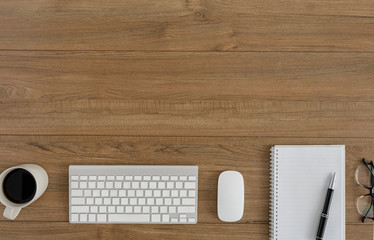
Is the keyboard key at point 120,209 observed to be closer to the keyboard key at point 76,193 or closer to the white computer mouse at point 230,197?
the keyboard key at point 76,193

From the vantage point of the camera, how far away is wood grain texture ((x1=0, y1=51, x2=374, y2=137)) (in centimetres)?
96

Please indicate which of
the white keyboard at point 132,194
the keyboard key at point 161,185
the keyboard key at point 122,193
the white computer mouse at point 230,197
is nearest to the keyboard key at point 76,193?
the white keyboard at point 132,194

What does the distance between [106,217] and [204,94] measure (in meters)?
0.43

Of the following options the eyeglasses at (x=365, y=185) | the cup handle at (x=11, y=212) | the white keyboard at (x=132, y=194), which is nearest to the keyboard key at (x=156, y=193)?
the white keyboard at (x=132, y=194)

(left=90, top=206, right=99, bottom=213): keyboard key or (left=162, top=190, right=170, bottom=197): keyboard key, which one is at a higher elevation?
(left=162, top=190, right=170, bottom=197): keyboard key

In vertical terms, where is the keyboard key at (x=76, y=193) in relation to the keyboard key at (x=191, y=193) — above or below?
below

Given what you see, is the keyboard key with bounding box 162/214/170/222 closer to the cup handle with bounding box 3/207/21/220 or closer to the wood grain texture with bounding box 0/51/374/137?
the wood grain texture with bounding box 0/51/374/137

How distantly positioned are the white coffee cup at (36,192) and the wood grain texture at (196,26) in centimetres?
33

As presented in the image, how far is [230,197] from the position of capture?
938mm

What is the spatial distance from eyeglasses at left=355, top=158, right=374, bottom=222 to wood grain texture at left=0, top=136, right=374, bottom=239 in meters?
0.02

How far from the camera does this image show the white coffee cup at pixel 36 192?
869mm

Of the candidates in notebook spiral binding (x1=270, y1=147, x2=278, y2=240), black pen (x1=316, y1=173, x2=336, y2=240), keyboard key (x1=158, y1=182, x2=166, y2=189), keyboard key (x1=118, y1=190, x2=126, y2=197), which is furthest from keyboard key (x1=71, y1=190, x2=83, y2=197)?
black pen (x1=316, y1=173, x2=336, y2=240)

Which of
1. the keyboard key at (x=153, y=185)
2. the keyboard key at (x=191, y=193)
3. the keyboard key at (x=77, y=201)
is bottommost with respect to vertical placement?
the keyboard key at (x=77, y=201)

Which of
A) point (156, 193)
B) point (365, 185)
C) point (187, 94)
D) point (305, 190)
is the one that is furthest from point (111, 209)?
point (365, 185)
